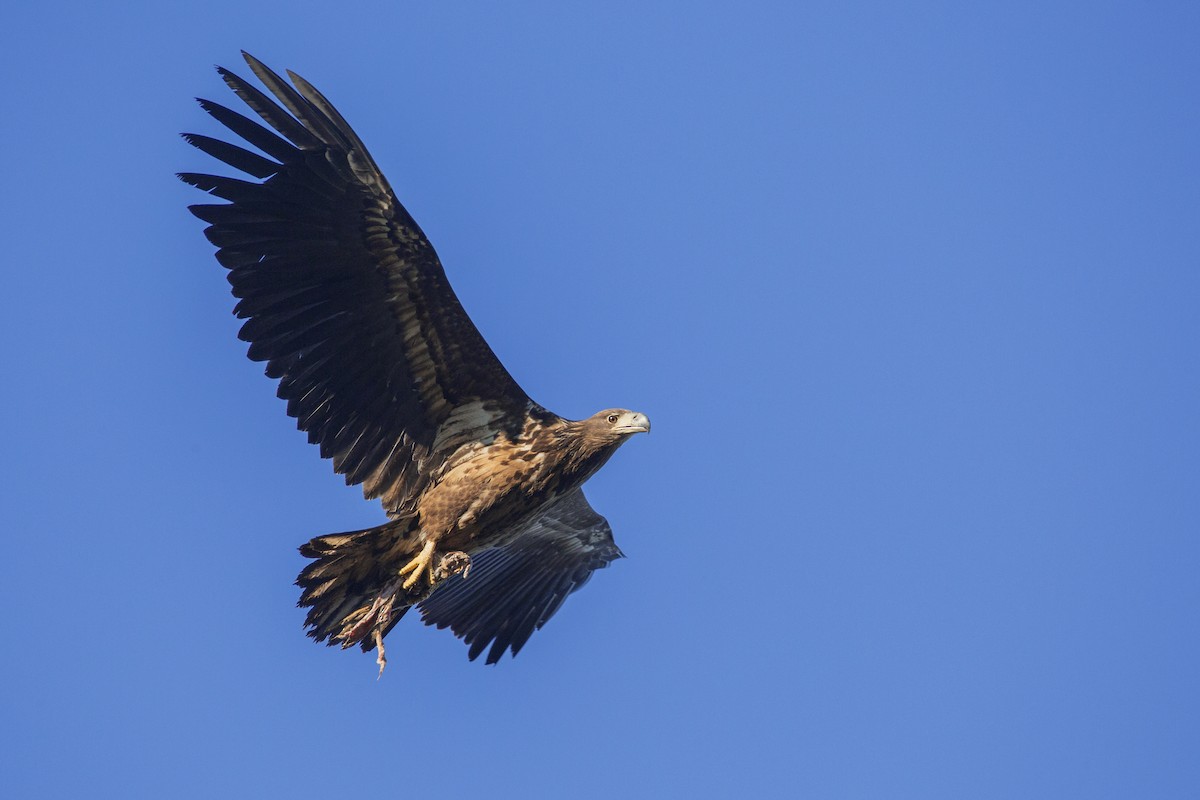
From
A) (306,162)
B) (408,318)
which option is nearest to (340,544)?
(408,318)

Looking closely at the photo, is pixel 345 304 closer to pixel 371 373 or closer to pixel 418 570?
pixel 371 373

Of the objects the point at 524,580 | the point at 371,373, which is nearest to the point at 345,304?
the point at 371,373

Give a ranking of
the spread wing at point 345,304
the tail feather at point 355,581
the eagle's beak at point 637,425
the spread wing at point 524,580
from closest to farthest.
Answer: the spread wing at point 345,304 → the tail feather at point 355,581 → the eagle's beak at point 637,425 → the spread wing at point 524,580

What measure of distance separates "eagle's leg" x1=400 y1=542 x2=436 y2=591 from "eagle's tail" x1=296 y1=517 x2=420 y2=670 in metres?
0.10

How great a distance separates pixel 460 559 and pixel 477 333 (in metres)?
1.77

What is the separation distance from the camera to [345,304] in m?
12.7

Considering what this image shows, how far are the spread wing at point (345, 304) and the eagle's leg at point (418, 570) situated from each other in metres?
0.52

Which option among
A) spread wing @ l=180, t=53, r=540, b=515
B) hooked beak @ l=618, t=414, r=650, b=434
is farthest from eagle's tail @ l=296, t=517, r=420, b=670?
hooked beak @ l=618, t=414, r=650, b=434

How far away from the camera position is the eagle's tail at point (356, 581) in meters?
12.5

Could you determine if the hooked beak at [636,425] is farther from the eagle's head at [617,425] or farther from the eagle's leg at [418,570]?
the eagle's leg at [418,570]

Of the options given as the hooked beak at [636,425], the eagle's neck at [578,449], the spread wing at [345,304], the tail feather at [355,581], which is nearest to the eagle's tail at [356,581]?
the tail feather at [355,581]

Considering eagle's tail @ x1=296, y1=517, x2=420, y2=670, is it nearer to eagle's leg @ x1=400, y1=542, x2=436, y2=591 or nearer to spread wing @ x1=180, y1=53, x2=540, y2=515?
eagle's leg @ x1=400, y1=542, x2=436, y2=591

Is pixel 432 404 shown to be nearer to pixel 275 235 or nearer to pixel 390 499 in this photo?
pixel 390 499

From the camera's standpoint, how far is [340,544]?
12453 mm
